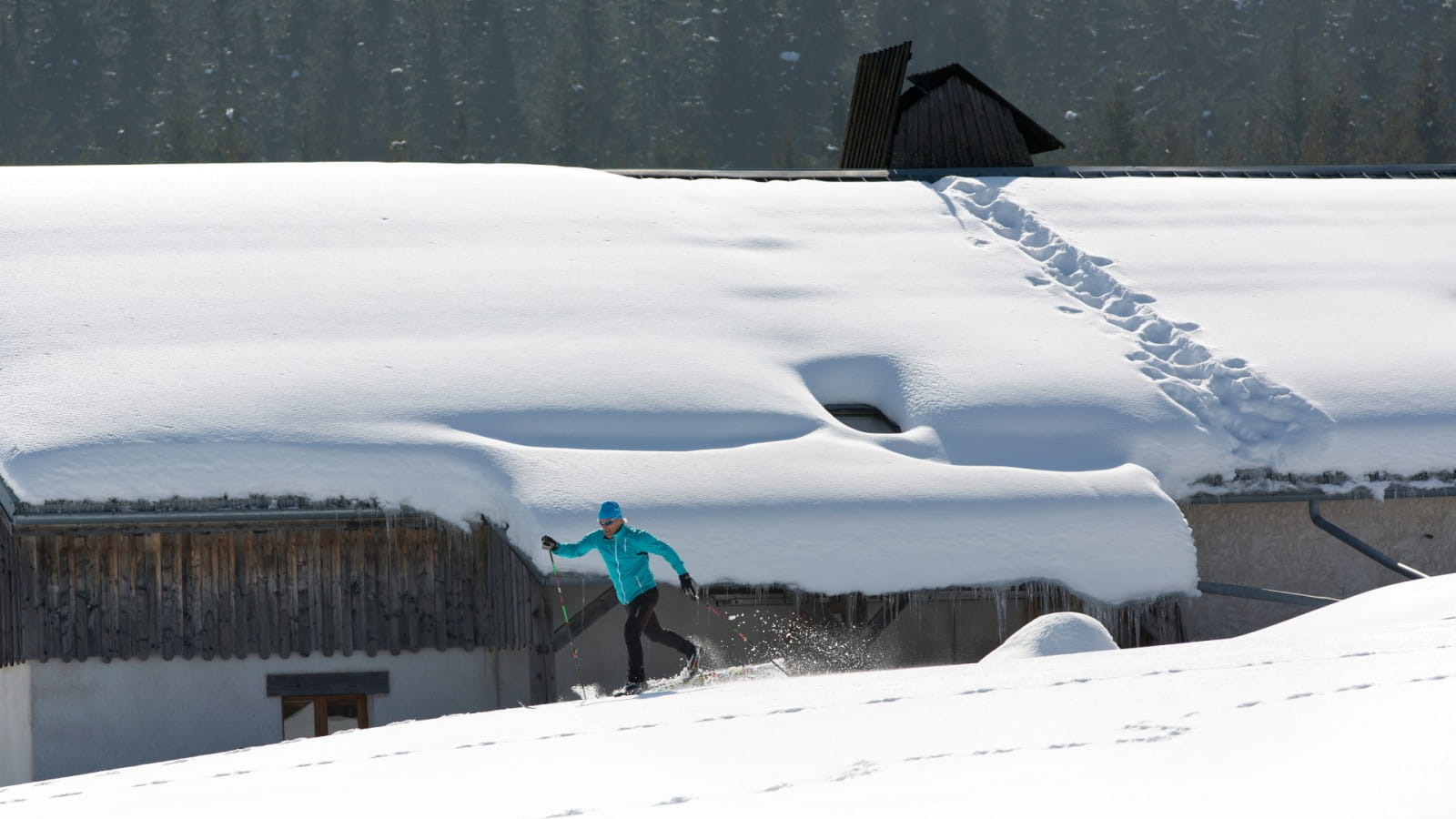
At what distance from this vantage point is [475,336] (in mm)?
12672

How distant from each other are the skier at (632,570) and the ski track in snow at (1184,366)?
5.24 m

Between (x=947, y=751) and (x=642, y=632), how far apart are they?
3889 mm

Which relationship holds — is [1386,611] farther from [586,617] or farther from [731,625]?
[586,617]

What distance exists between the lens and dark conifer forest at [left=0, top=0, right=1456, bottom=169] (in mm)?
Answer: 84500

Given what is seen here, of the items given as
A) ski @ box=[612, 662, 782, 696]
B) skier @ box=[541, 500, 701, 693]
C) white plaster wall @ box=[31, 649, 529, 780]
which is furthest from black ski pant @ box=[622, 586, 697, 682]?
white plaster wall @ box=[31, 649, 529, 780]

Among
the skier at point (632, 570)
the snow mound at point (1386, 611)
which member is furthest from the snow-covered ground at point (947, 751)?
the skier at point (632, 570)

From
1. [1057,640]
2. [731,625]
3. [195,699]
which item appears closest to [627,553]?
[1057,640]

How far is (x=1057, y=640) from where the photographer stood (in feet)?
28.2

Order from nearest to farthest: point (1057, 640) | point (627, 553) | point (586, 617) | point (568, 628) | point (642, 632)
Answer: point (1057, 640), point (627, 553), point (642, 632), point (568, 628), point (586, 617)

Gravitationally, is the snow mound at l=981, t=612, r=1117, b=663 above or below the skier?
below

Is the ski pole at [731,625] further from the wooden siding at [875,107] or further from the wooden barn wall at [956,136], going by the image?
the wooden siding at [875,107]

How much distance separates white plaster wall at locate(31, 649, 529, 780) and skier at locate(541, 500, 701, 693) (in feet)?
8.25

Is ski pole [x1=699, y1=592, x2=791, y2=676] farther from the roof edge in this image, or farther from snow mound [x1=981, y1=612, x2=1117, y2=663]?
the roof edge

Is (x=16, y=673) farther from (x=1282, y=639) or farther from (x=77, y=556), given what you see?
(x=1282, y=639)
